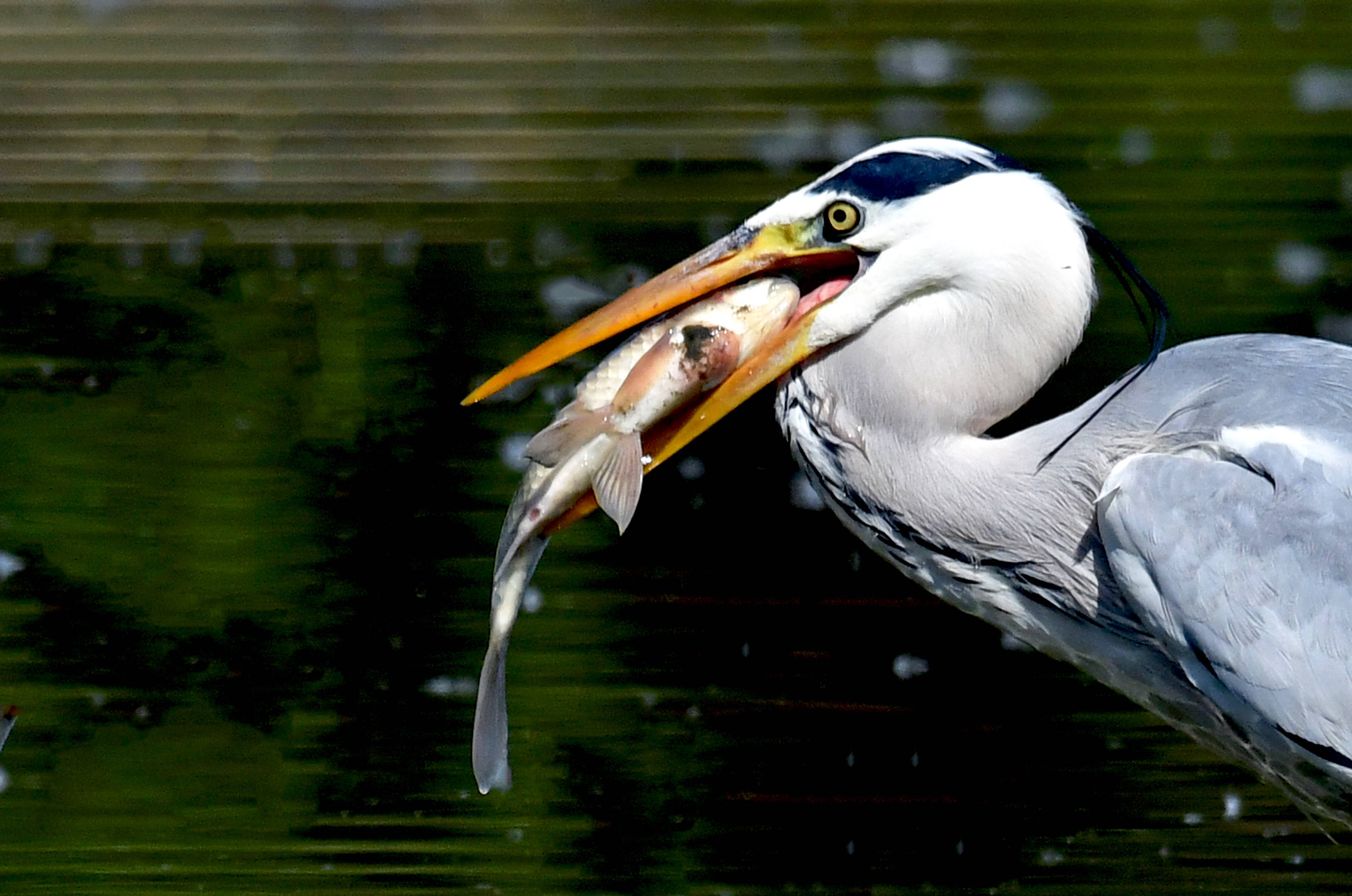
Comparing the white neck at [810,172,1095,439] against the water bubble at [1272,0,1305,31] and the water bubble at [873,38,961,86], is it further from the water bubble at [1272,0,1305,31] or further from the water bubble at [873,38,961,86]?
the water bubble at [1272,0,1305,31]

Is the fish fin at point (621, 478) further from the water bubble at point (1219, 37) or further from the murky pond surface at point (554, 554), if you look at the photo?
the water bubble at point (1219, 37)

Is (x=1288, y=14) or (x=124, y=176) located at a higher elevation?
(x=1288, y=14)

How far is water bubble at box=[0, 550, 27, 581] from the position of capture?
254 centimetres

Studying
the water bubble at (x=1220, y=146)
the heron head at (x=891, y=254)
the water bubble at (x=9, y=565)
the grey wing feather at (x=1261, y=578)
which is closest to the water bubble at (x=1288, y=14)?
the water bubble at (x=1220, y=146)

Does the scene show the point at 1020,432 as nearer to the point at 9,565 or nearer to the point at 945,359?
the point at 945,359

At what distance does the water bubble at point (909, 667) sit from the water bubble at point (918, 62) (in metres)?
0.98

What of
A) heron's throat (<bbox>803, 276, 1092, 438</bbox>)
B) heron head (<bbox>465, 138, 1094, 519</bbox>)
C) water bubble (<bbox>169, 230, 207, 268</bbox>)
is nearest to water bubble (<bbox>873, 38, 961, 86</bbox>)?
heron head (<bbox>465, 138, 1094, 519</bbox>)

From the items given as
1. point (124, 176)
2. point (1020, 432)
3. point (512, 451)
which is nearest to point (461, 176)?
point (512, 451)

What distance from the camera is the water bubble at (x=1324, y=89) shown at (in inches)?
94.9

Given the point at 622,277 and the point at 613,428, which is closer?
the point at 613,428

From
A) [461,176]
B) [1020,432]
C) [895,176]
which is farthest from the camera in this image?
[461,176]

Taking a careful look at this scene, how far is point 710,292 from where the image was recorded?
1.87 metres

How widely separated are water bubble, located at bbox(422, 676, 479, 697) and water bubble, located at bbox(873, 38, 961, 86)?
1.27m

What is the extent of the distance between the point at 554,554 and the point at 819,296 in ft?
2.79
